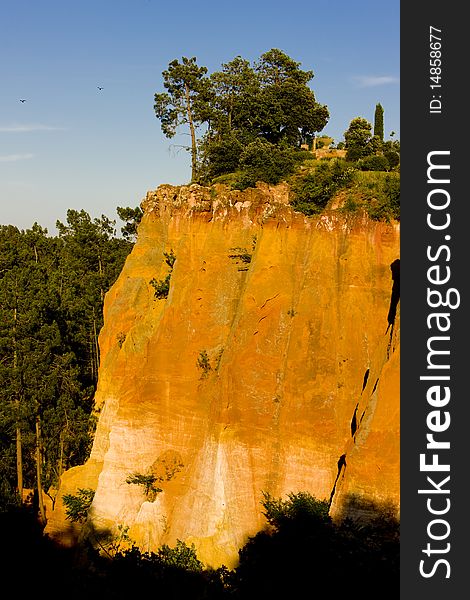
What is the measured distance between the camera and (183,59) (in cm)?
4259

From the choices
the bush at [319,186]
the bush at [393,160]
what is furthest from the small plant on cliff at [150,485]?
the bush at [393,160]

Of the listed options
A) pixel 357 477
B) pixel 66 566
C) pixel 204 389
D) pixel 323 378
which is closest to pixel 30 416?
pixel 66 566

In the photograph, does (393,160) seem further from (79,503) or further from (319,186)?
(79,503)

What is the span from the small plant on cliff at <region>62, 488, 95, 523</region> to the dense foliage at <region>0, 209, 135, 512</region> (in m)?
9.27

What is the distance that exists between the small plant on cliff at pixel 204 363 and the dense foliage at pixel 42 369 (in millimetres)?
16755

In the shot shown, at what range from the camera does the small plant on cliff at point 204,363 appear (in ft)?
83.7

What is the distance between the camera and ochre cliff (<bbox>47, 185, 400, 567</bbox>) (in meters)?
22.2

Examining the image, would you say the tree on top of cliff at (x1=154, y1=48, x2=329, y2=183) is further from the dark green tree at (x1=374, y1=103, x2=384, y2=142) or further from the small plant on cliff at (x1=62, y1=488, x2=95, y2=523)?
the small plant on cliff at (x1=62, y1=488, x2=95, y2=523)

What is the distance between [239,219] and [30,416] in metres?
20.1

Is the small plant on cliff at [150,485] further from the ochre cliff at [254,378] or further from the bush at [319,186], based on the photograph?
the bush at [319,186]

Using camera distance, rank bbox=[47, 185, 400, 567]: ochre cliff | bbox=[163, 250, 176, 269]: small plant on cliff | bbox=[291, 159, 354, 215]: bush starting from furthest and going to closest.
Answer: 1. bbox=[163, 250, 176, 269]: small plant on cliff
2. bbox=[291, 159, 354, 215]: bush
3. bbox=[47, 185, 400, 567]: ochre cliff

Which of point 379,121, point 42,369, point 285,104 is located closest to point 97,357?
point 42,369

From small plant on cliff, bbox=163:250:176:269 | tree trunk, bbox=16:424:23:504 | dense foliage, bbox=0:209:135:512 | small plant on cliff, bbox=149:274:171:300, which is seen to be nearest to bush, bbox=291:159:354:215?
small plant on cliff, bbox=163:250:176:269

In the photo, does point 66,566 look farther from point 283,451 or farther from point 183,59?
point 183,59
